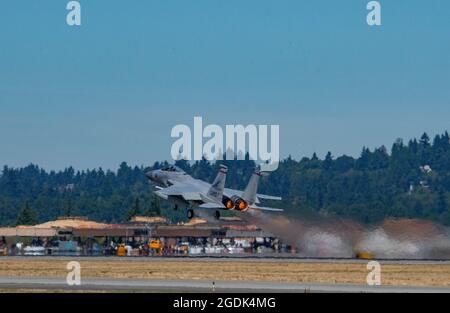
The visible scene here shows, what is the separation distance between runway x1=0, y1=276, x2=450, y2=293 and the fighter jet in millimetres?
45422

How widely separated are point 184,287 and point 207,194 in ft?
187

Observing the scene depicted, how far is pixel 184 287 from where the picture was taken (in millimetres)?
68188

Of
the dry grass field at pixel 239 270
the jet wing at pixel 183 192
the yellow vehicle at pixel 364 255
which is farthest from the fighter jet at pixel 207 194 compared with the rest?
Answer: the dry grass field at pixel 239 270

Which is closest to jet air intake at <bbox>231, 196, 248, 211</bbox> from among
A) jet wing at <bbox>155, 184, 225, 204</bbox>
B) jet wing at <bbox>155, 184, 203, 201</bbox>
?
jet wing at <bbox>155, 184, 225, 204</bbox>

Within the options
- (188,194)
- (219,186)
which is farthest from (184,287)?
(188,194)

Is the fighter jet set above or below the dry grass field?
above

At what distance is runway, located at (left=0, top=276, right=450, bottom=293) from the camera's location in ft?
217

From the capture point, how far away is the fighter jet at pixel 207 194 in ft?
397

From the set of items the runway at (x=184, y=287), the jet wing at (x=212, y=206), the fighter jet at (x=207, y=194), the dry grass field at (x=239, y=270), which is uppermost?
the fighter jet at (x=207, y=194)

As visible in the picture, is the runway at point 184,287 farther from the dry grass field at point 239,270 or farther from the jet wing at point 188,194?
the jet wing at point 188,194

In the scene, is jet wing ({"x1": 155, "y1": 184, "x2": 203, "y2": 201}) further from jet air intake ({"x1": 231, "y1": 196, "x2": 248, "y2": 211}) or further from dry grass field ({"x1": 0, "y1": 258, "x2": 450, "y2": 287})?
dry grass field ({"x1": 0, "y1": 258, "x2": 450, "y2": 287})

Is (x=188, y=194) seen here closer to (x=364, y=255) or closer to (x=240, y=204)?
(x=240, y=204)

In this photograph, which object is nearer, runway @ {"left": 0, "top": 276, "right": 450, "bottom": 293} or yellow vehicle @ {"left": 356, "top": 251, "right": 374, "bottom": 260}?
runway @ {"left": 0, "top": 276, "right": 450, "bottom": 293}

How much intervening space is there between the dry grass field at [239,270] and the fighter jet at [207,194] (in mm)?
13170
